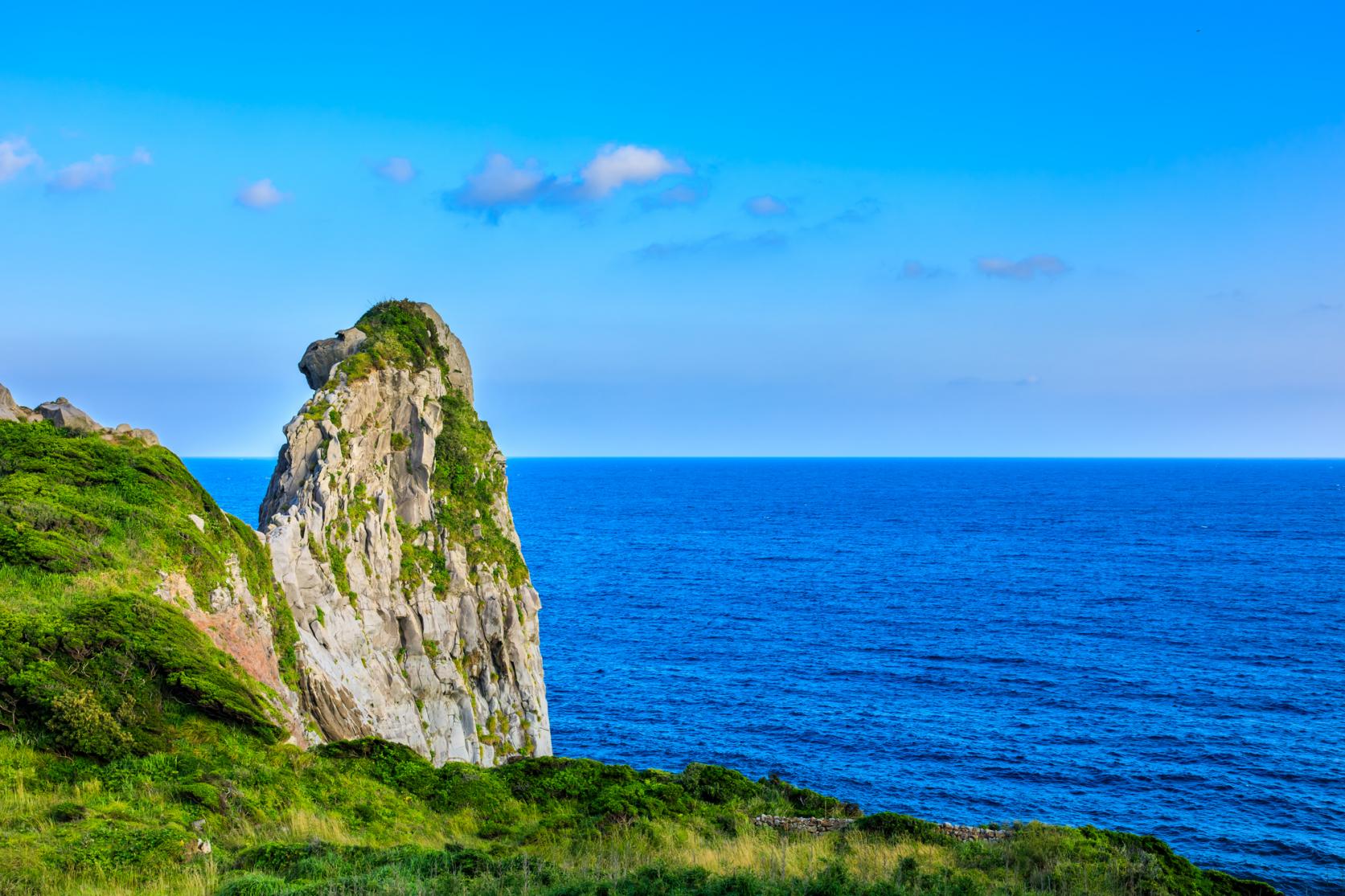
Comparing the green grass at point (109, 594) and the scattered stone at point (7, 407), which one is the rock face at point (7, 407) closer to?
the scattered stone at point (7, 407)

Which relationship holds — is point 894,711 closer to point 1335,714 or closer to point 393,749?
point 1335,714

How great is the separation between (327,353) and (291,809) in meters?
35.5

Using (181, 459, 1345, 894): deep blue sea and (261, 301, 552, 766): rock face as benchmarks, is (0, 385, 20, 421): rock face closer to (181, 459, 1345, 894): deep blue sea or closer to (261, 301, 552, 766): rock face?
(261, 301, 552, 766): rock face

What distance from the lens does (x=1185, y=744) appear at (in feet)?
188

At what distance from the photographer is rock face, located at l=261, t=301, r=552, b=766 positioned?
40.0 metres

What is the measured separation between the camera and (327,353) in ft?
165

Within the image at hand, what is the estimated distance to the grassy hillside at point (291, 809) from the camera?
51.5 ft

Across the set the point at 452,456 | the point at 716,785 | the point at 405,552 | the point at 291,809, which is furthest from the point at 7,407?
the point at 716,785

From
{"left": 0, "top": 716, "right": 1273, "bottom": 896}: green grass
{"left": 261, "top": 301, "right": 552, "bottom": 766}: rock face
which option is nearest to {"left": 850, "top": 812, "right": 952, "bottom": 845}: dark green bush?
{"left": 0, "top": 716, "right": 1273, "bottom": 896}: green grass

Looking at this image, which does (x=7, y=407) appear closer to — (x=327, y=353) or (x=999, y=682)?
(x=327, y=353)

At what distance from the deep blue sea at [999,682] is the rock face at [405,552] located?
1256 cm

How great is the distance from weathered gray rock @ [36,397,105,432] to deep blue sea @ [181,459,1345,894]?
35.9m

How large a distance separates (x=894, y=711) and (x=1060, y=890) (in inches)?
1968

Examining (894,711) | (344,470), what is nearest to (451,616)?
(344,470)
